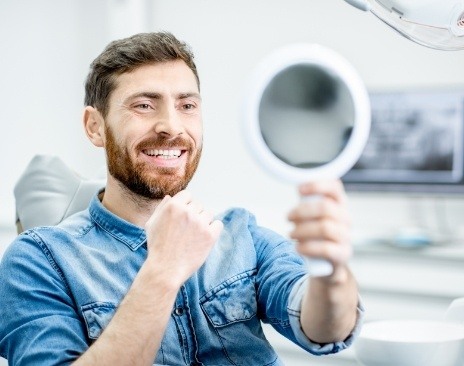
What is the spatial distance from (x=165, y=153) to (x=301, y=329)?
0.46 metres

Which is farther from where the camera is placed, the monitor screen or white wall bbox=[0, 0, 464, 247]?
white wall bbox=[0, 0, 464, 247]

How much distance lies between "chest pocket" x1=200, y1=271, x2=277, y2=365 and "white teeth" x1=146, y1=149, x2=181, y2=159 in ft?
0.85

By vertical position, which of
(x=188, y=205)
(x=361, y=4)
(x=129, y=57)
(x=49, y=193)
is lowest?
(x=49, y=193)

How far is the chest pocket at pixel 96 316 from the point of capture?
4.02 ft

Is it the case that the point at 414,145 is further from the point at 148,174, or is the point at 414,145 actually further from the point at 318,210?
the point at 318,210

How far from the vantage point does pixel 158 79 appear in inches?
54.2

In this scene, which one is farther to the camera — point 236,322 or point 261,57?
point 261,57

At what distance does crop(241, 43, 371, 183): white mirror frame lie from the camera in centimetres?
72

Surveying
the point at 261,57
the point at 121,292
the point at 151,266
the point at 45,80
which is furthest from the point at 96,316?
the point at 45,80

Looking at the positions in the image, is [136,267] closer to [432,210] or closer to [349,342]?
[349,342]

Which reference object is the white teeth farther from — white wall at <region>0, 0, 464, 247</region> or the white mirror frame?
white wall at <region>0, 0, 464, 247</region>

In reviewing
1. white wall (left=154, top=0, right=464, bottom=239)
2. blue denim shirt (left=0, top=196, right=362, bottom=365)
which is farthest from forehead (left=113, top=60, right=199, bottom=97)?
white wall (left=154, top=0, right=464, bottom=239)

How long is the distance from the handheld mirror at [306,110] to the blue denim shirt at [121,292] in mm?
432

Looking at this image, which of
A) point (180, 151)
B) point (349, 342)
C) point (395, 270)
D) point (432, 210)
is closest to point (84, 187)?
point (180, 151)
